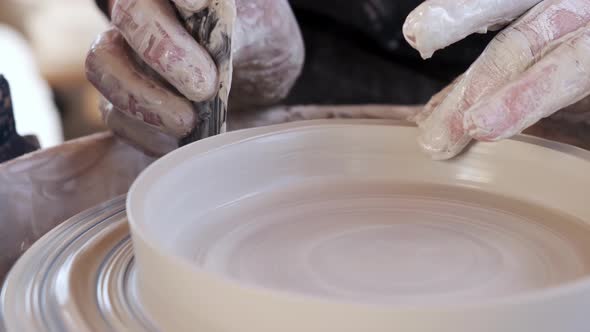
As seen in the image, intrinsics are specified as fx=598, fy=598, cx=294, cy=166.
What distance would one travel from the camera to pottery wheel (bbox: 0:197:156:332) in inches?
27.3

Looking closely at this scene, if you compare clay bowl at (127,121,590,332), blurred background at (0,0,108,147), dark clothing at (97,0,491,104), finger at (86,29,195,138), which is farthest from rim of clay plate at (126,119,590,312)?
blurred background at (0,0,108,147)

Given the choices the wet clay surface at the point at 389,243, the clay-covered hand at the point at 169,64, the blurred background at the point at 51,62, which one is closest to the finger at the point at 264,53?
the clay-covered hand at the point at 169,64

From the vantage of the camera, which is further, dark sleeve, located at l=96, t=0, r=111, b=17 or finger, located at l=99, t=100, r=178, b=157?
dark sleeve, located at l=96, t=0, r=111, b=17

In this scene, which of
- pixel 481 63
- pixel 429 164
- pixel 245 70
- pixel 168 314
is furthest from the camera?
pixel 245 70

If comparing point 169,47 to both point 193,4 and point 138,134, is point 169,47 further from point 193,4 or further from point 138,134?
point 138,134

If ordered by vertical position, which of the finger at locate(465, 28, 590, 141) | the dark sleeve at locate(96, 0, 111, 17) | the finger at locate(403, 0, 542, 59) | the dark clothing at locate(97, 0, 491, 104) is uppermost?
the finger at locate(403, 0, 542, 59)

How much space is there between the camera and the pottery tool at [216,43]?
2.94ft

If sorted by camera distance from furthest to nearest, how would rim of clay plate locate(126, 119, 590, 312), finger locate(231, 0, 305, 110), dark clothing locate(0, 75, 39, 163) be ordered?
1. finger locate(231, 0, 305, 110)
2. dark clothing locate(0, 75, 39, 163)
3. rim of clay plate locate(126, 119, 590, 312)

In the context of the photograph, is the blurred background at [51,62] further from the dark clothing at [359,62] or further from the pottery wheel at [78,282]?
the pottery wheel at [78,282]

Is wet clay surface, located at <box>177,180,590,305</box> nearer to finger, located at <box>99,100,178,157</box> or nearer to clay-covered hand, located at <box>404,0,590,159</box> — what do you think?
clay-covered hand, located at <box>404,0,590,159</box>

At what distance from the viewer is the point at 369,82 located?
1.98 m

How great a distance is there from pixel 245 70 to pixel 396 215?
22.2 inches

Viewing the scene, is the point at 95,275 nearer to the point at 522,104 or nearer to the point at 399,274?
the point at 399,274

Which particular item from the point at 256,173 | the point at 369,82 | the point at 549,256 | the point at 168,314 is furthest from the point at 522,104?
the point at 369,82
